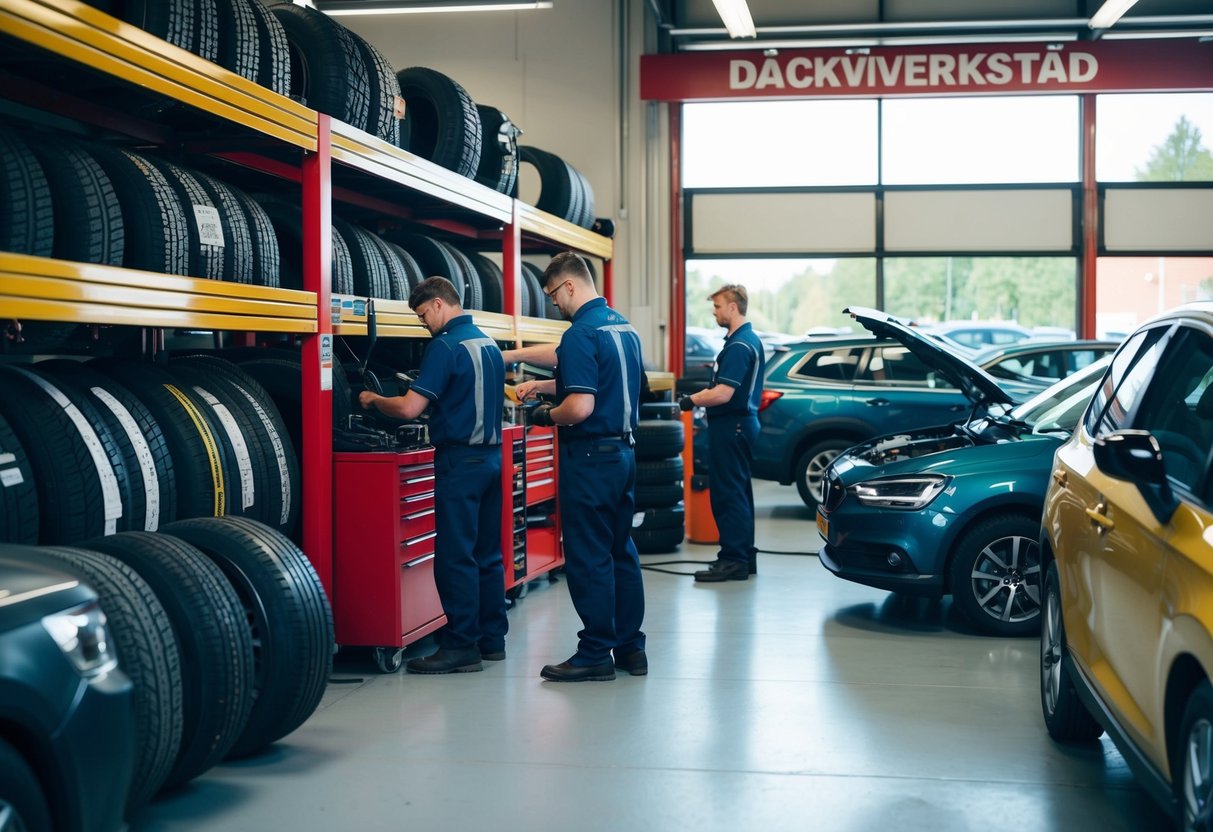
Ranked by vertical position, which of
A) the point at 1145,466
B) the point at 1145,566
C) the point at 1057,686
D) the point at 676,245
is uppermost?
the point at 676,245

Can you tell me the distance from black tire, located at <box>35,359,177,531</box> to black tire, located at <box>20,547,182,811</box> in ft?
2.82

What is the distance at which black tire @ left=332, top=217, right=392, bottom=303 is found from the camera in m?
5.64

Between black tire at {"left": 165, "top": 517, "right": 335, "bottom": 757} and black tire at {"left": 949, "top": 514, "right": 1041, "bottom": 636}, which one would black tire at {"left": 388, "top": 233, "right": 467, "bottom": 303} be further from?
black tire at {"left": 165, "top": 517, "right": 335, "bottom": 757}

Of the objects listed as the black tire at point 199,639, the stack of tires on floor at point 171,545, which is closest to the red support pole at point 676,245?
the stack of tires on floor at point 171,545

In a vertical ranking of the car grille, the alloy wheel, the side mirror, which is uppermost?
the side mirror

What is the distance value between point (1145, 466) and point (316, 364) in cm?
321

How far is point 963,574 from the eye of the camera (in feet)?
17.9

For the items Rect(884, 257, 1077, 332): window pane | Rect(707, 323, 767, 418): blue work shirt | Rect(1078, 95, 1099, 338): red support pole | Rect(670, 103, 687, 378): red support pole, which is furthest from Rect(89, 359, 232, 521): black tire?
Rect(1078, 95, 1099, 338): red support pole

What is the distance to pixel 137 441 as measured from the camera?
13.0 feet

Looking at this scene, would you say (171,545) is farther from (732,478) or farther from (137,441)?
(732,478)

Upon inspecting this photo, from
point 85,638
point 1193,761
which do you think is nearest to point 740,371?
point 1193,761

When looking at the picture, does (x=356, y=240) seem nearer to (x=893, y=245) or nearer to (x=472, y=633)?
(x=472, y=633)

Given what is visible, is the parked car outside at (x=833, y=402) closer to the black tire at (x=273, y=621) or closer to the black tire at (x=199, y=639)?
the black tire at (x=273, y=621)

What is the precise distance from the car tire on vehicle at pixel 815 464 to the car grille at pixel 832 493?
3.84 m
